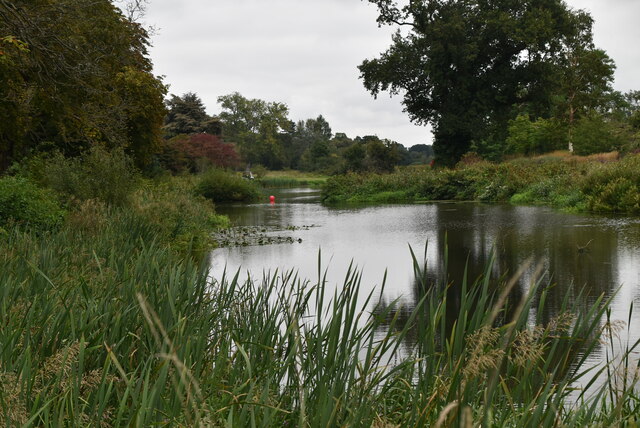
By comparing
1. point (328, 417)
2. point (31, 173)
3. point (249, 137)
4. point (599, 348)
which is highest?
point (249, 137)

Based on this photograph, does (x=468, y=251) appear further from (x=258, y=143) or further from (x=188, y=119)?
(x=258, y=143)

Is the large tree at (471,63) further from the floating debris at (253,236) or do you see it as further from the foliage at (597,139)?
the floating debris at (253,236)

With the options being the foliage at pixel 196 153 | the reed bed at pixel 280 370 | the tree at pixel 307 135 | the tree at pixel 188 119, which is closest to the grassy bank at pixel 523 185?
the foliage at pixel 196 153

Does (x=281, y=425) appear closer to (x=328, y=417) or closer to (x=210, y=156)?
(x=328, y=417)

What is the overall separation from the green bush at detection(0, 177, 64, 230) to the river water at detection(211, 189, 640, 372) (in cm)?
257

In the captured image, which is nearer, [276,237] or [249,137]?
[276,237]

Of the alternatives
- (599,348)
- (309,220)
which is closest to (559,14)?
(309,220)

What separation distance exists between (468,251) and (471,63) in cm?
2853

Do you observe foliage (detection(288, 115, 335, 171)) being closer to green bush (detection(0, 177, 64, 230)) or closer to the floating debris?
the floating debris

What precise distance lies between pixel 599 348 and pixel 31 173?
534 inches

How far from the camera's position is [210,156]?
1983 inches

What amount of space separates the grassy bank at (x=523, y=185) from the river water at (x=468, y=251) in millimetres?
1550

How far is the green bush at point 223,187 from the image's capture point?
33.0 meters

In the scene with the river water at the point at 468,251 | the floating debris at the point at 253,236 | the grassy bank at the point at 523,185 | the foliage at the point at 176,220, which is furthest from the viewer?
the grassy bank at the point at 523,185
